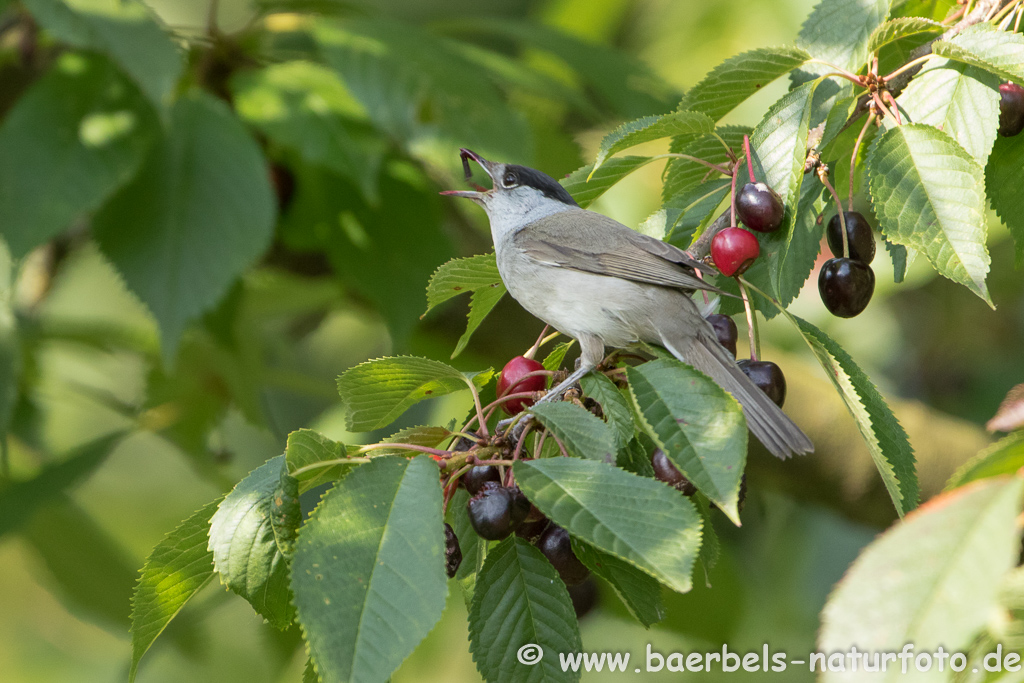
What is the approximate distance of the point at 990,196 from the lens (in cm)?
190

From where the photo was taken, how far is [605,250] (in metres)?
2.31

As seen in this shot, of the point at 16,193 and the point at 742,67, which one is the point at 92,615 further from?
the point at 742,67

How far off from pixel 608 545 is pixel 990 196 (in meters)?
1.27

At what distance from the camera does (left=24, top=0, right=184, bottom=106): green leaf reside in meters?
2.56

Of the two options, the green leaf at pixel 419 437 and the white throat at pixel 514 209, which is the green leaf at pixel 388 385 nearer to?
the green leaf at pixel 419 437

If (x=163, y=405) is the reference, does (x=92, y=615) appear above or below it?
below

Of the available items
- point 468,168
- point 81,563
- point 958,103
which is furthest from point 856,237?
point 81,563

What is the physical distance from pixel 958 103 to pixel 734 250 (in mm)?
568

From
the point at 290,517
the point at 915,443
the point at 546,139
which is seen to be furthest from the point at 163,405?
the point at 915,443

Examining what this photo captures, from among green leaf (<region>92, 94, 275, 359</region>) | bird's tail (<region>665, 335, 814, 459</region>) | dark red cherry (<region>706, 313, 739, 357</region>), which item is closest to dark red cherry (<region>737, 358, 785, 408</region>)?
bird's tail (<region>665, 335, 814, 459</region>)

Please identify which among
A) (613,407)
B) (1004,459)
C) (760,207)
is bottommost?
(613,407)

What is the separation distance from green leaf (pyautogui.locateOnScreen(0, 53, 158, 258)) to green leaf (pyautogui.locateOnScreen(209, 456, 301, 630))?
166 cm

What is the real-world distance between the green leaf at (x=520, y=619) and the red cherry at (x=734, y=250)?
2.32 feet

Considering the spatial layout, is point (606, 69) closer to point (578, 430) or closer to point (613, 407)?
point (613, 407)
